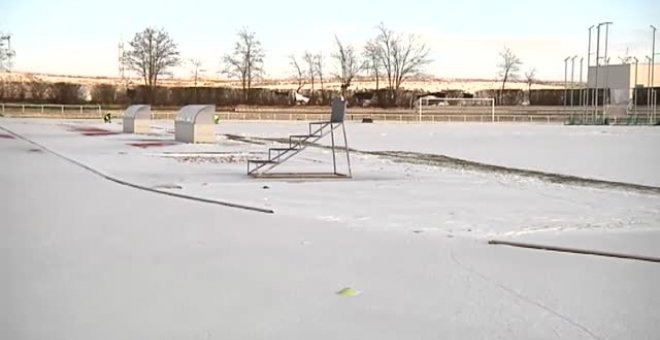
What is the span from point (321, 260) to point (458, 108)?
7774cm

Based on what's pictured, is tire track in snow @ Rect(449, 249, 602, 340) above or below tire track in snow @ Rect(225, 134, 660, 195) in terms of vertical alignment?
below

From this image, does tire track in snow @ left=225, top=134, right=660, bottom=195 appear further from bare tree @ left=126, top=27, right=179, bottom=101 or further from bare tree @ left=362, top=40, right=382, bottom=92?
bare tree @ left=362, top=40, right=382, bottom=92

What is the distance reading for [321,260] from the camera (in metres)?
6.95

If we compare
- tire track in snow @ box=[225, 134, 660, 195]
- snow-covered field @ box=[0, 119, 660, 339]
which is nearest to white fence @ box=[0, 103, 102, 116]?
tire track in snow @ box=[225, 134, 660, 195]

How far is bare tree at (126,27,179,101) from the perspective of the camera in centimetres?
4931

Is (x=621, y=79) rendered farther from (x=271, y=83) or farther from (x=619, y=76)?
(x=271, y=83)

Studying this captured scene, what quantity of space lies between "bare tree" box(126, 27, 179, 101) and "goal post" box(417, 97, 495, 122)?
21.0 meters

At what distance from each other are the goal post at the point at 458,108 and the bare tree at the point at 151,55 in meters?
21.0

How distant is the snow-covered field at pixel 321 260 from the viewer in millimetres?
5125

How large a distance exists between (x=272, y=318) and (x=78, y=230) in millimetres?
3728

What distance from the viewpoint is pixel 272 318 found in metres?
5.21

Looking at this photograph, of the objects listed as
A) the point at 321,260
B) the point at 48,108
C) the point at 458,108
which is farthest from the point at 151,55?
the point at 321,260

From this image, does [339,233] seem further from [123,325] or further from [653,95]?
[653,95]

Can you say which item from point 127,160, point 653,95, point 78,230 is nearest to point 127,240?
point 78,230
